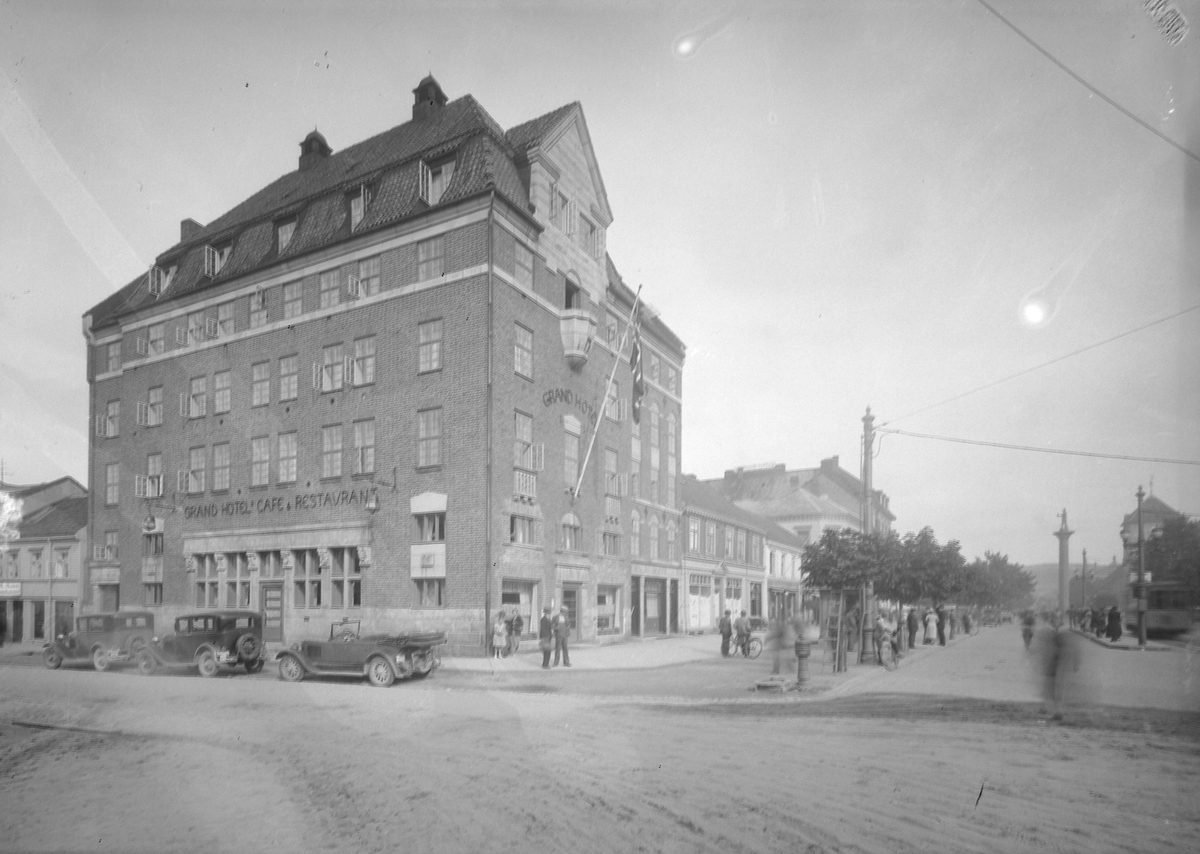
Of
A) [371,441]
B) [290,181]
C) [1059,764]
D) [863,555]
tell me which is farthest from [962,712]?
[290,181]

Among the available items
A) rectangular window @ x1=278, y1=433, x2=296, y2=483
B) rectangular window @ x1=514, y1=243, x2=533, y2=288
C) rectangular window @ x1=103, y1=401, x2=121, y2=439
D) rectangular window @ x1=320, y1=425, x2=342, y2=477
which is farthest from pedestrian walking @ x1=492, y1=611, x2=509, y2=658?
rectangular window @ x1=103, y1=401, x2=121, y2=439

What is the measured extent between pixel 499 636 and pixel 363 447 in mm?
8326

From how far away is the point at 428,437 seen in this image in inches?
1094

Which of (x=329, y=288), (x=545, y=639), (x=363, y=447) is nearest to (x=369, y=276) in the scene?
(x=329, y=288)

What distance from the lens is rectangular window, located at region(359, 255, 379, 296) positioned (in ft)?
95.3

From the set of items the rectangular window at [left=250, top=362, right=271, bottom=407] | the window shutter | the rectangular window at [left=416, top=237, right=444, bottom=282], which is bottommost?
the rectangular window at [left=250, top=362, right=271, bottom=407]

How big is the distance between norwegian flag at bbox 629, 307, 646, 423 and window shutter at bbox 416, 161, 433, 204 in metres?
9.81

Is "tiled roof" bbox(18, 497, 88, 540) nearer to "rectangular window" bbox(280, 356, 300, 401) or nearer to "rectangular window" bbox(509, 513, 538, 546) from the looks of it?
"rectangular window" bbox(280, 356, 300, 401)

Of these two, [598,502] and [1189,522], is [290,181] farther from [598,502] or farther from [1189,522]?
[1189,522]

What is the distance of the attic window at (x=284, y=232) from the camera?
104 feet

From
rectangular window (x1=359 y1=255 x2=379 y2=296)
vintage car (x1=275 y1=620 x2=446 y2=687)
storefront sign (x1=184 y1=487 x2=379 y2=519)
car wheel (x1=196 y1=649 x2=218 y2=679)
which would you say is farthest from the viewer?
rectangular window (x1=359 y1=255 x2=379 y2=296)

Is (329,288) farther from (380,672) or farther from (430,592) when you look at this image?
(380,672)

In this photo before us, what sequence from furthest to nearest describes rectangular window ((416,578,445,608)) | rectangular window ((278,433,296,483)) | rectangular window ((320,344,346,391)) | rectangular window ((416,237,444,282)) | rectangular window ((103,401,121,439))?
rectangular window ((103,401,121,439))
rectangular window ((278,433,296,483))
rectangular window ((320,344,346,391))
rectangular window ((416,237,444,282))
rectangular window ((416,578,445,608))

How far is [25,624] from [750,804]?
3493 centimetres
